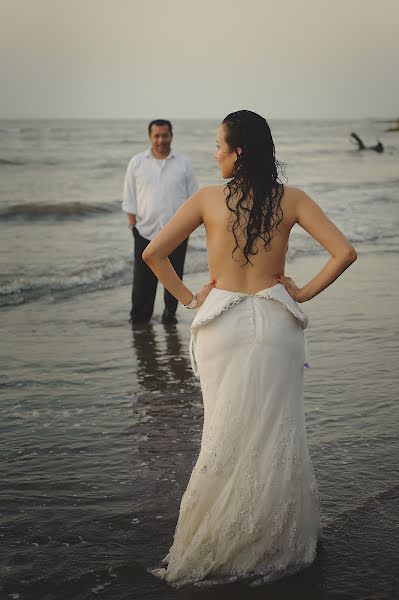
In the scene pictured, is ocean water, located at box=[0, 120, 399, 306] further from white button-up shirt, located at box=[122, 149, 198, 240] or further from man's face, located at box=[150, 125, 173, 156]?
man's face, located at box=[150, 125, 173, 156]

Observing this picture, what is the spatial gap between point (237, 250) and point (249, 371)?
0.47m

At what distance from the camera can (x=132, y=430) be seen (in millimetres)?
5859

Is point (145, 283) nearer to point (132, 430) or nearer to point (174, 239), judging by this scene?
point (132, 430)

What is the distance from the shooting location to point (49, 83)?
4628 centimetres

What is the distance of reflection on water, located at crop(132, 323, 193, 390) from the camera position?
7.12 m

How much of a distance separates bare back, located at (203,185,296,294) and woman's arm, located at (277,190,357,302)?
1.5 inches

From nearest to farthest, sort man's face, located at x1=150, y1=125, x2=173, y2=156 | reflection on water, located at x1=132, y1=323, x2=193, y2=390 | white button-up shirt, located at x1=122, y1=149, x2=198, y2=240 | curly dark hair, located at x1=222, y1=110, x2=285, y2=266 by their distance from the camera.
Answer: curly dark hair, located at x1=222, y1=110, x2=285, y2=266
reflection on water, located at x1=132, y1=323, x2=193, y2=390
man's face, located at x1=150, y1=125, x2=173, y2=156
white button-up shirt, located at x1=122, y1=149, x2=198, y2=240

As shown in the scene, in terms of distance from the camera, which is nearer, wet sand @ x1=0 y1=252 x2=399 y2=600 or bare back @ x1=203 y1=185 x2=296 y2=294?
bare back @ x1=203 y1=185 x2=296 y2=294

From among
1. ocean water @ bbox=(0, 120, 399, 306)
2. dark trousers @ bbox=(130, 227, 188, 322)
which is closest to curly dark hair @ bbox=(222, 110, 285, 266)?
dark trousers @ bbox=(130, 227, 188, 322)

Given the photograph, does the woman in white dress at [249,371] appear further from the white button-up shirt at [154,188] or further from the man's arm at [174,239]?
the white button-up shirt at [154,188]

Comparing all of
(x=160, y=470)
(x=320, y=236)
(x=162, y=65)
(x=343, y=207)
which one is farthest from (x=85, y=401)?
(x=162, y=65)

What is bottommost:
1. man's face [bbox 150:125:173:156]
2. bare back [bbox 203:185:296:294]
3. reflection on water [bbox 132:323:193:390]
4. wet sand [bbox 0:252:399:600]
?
reflection on water [bbox 132:323:193:390]

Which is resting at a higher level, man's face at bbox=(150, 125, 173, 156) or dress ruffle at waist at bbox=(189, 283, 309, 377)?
man's face at bbox=(150, 125, 173, 156)

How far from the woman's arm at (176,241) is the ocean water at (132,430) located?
1180mm
